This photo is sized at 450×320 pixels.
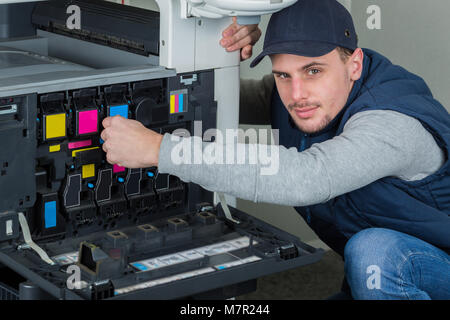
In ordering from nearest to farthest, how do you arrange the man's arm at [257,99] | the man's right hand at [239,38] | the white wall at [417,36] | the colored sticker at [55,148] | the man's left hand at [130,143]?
1. the man's left hand at [130,143]
2. the colored sticker at [55,148]
3. the man's right hand at [239,38]
4. the man's arm at [257,99]
5. the white wall at [417,36]

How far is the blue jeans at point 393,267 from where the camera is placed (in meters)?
1.96

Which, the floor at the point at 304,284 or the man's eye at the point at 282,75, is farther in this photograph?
the floor at the point at 304,284

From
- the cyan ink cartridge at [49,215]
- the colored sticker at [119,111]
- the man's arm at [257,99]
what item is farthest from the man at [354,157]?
the man's arm at [257,99]

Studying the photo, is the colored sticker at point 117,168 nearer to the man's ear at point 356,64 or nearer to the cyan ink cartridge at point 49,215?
the cyan ink cartridge at point 49,215

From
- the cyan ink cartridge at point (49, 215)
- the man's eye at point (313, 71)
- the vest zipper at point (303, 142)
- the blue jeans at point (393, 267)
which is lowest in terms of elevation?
the blue jeans at point (393, 267)

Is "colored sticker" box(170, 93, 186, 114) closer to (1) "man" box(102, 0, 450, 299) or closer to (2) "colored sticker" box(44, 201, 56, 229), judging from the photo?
(1) "man" box(102, 0, 450, 299)

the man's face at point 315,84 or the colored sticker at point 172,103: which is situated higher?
the man's face at point 315,84

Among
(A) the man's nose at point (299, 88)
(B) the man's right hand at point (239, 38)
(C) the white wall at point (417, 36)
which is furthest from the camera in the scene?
(C) the white wall at point (417, 36)

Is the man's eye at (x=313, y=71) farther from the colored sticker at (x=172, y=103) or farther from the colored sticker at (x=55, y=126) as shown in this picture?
the colored sticker at (x=55, y=126)

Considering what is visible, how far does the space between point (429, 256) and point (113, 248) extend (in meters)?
0.78

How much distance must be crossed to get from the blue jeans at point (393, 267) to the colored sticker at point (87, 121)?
71 centimetres

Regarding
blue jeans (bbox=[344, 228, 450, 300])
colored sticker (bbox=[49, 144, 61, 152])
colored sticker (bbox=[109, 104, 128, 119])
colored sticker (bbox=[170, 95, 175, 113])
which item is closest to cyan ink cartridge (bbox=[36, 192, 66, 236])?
colored sticker (bbox=[49, 144, 61, 152])

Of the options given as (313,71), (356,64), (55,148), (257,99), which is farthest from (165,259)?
(257,99)
